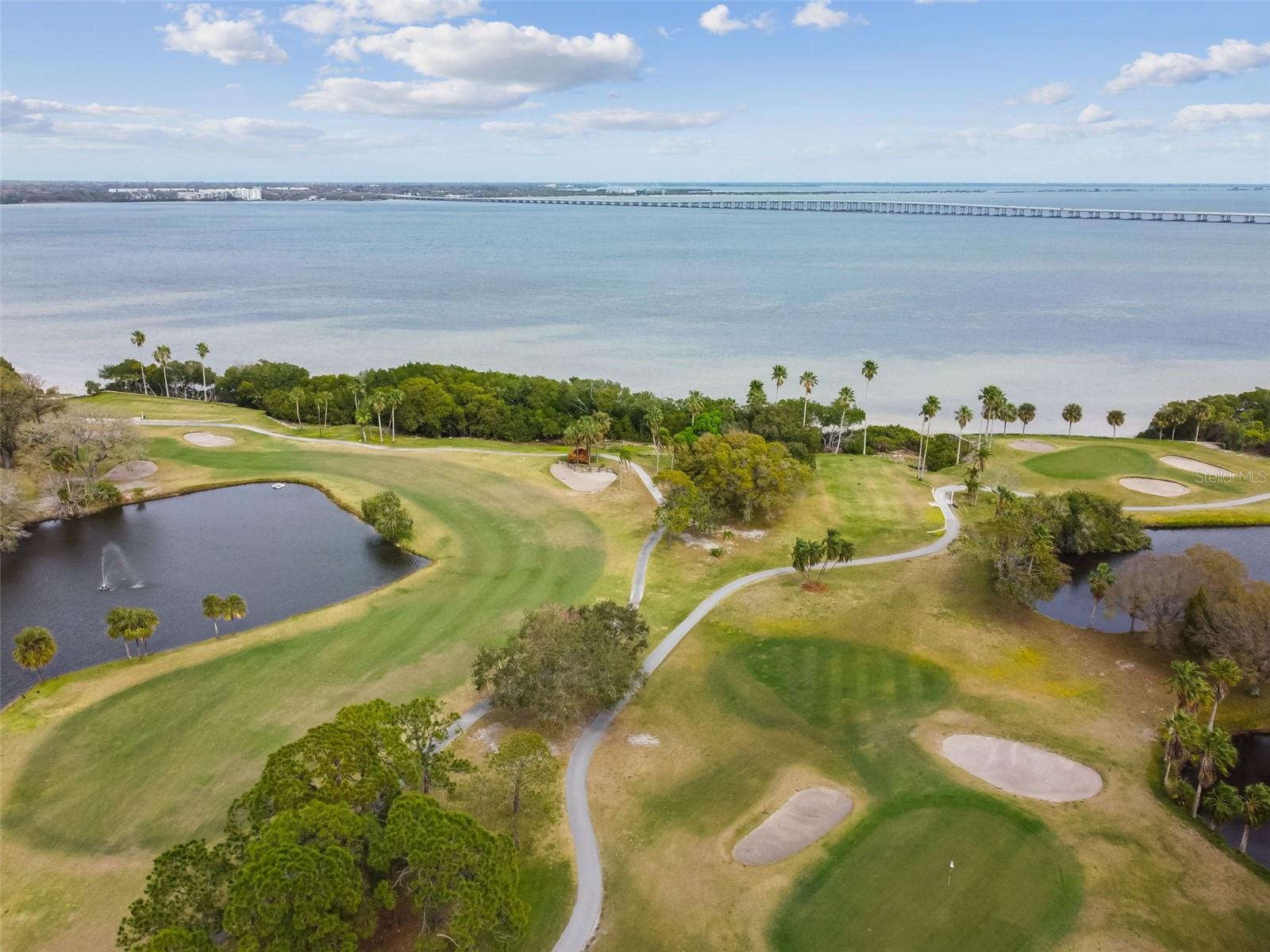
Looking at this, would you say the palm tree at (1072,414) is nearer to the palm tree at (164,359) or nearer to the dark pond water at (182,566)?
the dark pond water at (182,566)

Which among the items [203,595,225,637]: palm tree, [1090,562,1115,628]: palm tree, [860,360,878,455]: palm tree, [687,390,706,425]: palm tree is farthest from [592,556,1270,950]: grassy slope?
[860,360,878,455]: palm tree

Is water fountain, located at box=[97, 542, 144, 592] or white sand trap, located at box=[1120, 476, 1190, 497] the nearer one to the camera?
water fountain, located at box=[97, 542, 144, 592]

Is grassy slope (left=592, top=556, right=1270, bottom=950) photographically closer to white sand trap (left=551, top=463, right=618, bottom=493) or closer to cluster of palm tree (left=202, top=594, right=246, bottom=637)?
white sand trap (left=551, top=463, right=618, bottom=493)

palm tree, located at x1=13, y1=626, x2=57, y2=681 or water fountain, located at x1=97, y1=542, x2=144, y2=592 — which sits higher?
palm tree, located at x1=13, y1=626, x2=57, y2=681

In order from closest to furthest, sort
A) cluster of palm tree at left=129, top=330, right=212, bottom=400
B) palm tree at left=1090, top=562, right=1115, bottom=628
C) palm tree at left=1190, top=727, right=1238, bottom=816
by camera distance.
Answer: palm tree at left=1190, top=727, right=1238, bottom=816 → palm tree at left=1090, top=562, right=1115, bottom=628 → cluster of palm tree at left=129, top=330, right=212, bottom=400

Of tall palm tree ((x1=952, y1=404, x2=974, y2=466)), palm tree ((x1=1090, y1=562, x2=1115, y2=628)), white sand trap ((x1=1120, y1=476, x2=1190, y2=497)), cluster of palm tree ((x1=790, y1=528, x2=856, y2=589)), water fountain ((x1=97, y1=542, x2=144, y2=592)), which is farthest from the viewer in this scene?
tall palm tree ((x1=952, y1=404, x2=974, y2=466))

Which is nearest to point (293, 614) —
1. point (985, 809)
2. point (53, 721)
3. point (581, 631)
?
point (53, 721)

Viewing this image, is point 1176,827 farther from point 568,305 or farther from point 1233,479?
point 568,305
